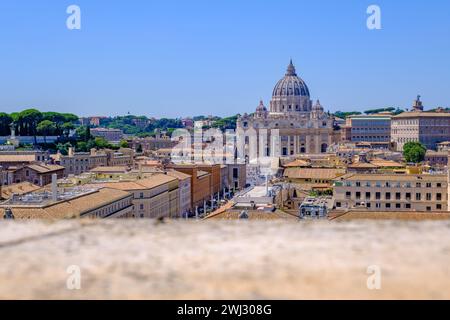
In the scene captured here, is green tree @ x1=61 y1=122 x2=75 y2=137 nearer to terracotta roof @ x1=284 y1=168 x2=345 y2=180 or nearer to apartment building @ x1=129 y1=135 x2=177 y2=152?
apartment building @ x1=129 y1=135 x2=177 y2=152

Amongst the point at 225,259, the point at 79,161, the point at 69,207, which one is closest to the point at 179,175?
the point at 79,161

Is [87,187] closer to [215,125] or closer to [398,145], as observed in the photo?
[398,145]

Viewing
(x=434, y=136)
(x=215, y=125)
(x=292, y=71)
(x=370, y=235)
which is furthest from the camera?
(x=215, y=125)

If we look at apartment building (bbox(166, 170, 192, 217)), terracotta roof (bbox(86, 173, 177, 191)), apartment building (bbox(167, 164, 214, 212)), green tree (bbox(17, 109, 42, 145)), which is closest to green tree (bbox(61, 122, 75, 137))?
green tree (bbox(17, 109, 42, 145))

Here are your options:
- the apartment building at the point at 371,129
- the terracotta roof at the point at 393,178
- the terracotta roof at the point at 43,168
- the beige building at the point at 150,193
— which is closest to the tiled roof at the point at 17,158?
the terracotta roof at the point at 43,168

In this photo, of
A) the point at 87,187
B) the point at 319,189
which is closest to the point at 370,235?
the point at 87,187

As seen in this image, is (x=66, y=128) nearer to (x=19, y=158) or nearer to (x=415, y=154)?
(x=19, y=158)
